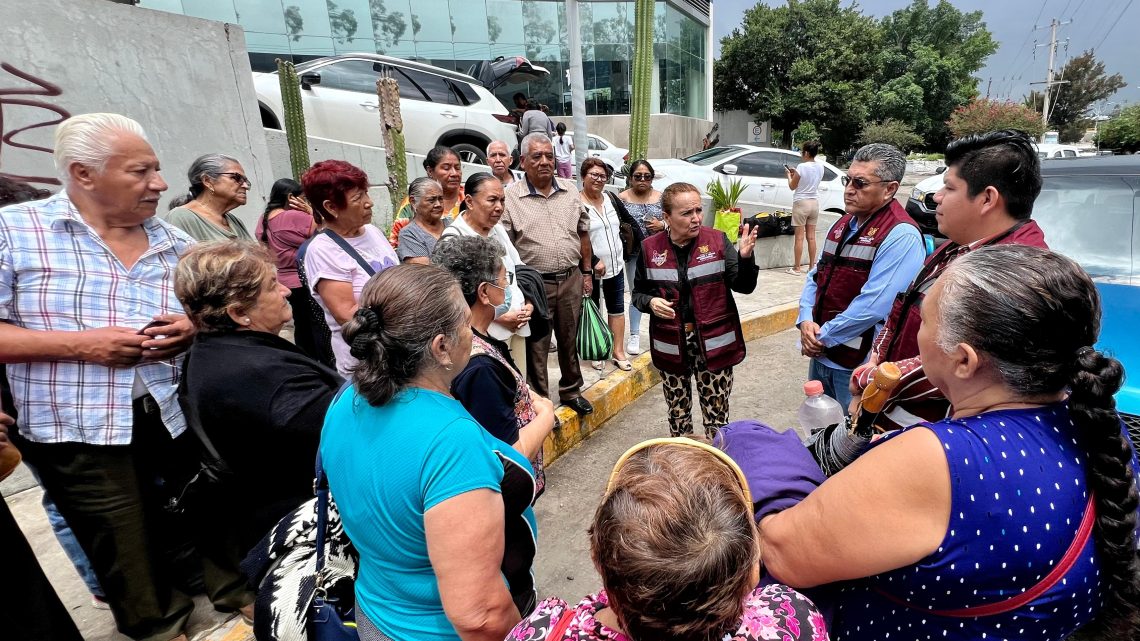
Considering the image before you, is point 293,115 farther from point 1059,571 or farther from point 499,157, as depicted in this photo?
point 1059,571

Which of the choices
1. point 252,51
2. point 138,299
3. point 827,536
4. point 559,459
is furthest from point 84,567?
point 252,51

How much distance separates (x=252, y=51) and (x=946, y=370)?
810 inches

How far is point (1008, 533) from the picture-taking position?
959 mm

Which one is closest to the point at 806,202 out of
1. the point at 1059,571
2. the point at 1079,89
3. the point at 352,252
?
the point at 352,252

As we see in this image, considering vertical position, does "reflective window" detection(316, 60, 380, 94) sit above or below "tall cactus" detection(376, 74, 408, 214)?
above

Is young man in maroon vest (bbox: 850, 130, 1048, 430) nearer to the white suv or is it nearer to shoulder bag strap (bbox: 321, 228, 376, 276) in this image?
shoulder bag strap (bbox: 321, 228, 376, 276)

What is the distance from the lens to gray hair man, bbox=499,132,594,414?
3.85 meters

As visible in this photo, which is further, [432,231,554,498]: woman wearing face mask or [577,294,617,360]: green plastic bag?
[577,294,617,360]: green plastic bag

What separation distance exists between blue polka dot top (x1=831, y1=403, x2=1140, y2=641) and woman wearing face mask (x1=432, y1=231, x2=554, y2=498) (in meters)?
1.03

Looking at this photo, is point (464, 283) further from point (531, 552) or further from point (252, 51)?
point (252, 51)

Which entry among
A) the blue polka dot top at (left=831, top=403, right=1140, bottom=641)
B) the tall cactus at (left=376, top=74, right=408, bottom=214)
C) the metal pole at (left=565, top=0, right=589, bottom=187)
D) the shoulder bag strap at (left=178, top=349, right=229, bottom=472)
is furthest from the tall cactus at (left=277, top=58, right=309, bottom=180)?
the blue polka dot top at (left=831, top=403, right=1140, bottom=641)

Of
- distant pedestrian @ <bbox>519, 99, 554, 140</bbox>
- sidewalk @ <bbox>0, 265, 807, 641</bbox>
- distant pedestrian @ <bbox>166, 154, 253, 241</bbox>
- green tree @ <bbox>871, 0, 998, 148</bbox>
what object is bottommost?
sidewalk @ <bbox>0, 265, 807, 641</bbox>

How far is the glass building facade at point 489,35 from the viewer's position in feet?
55.4

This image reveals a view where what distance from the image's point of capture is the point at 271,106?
749cm
